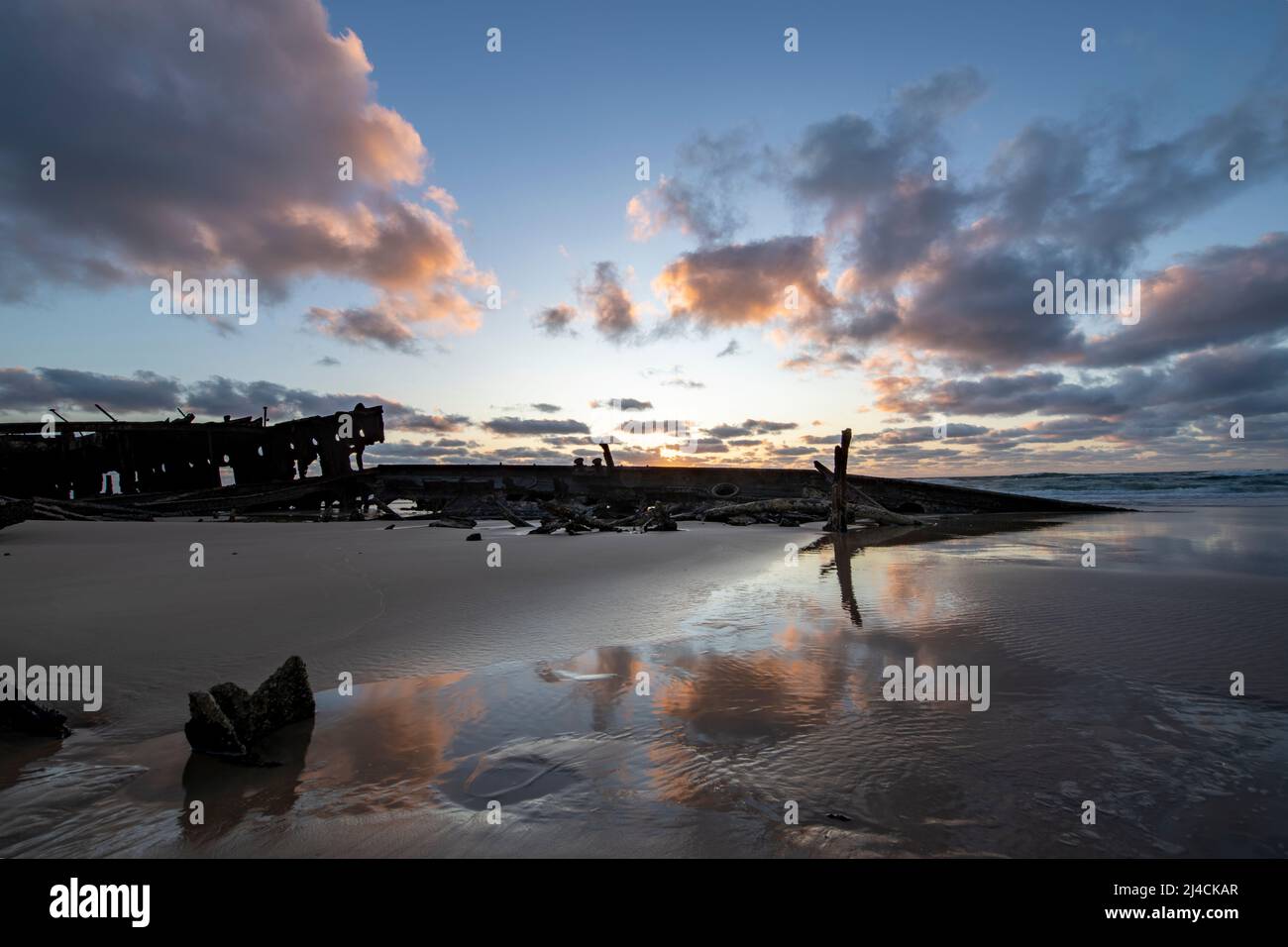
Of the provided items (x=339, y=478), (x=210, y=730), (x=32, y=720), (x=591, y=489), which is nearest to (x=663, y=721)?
(x=210, y=730)

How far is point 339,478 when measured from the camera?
24.1 metres

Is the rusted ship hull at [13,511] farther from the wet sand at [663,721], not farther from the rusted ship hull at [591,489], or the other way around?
the rusted ship hull at [591,489]

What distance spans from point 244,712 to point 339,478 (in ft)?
79.8

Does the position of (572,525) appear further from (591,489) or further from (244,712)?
(244,712)

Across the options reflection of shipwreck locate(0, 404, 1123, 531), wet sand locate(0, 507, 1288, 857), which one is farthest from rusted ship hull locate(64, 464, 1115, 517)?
wet sand locate(0, 507, 1288, 857)

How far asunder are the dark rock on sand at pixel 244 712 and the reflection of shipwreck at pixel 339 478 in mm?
19389

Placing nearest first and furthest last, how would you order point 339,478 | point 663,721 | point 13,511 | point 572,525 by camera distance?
point 663,721, point 13,511, point 572,525, point 339,478

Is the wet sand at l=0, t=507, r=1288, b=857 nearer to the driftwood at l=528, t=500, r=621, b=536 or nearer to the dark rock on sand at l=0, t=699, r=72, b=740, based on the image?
the dark rock on sand at l=0, t=699, r=72, b=740

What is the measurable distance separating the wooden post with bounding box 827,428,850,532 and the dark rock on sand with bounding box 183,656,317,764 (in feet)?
48.8

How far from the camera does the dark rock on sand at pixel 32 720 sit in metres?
2.66

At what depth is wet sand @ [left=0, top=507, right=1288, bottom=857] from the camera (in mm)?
1918

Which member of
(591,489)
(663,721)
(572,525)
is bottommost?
(663,721)

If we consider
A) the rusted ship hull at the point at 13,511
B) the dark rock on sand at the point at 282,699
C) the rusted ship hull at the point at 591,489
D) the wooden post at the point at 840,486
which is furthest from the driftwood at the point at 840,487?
the rusted ship hull at the point at 13,511
